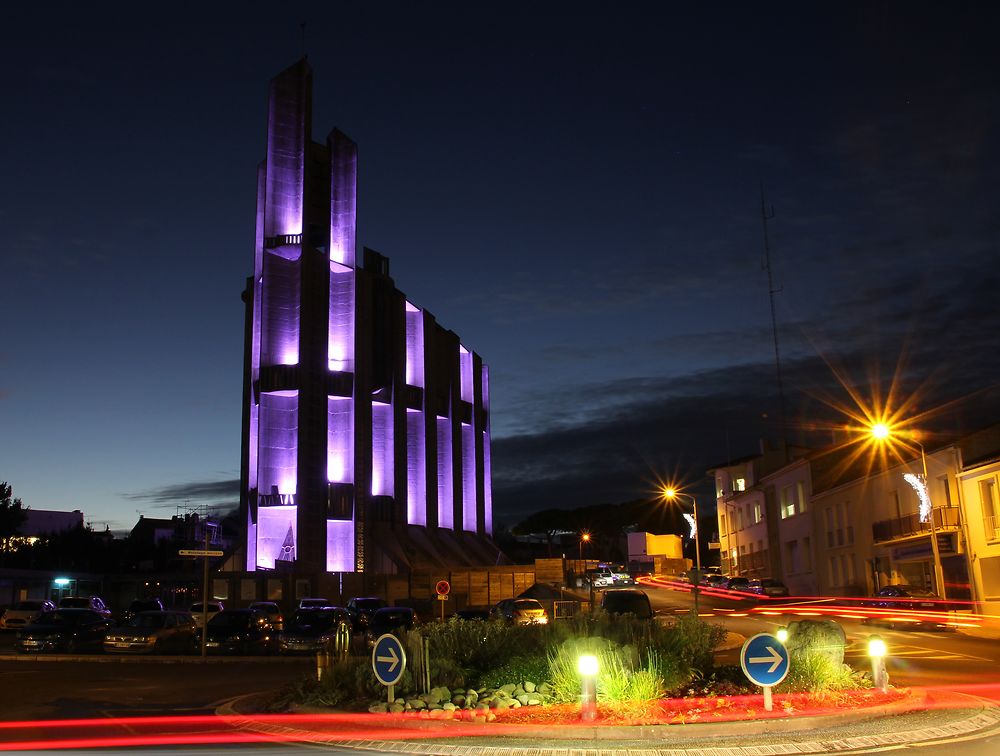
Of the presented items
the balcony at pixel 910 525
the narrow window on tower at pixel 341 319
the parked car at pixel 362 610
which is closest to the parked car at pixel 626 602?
the parked car at pixel 362 610

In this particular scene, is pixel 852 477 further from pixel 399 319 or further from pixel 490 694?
pixel 490 694

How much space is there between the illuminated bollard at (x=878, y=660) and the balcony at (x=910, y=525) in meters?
29.8

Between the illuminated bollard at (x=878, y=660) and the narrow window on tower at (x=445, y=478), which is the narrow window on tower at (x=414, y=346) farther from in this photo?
the illuminated bollard at (x=878, y=660)

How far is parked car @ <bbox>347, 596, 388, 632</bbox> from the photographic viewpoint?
105 ft

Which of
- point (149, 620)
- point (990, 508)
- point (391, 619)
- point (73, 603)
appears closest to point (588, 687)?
point (391, 619)

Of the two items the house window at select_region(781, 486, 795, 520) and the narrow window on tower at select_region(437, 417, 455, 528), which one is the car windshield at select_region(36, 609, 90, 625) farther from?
the narrow window on tower at select_region(437, 417, 455, 528)

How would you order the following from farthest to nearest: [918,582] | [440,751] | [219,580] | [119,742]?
[219,580] < [918,582] < [119,742] < [440,751]

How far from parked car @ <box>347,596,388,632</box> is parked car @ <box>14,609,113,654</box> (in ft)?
26.7

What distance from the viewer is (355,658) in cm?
1562

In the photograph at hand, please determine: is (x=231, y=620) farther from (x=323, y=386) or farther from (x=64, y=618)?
(x=323, y=386)

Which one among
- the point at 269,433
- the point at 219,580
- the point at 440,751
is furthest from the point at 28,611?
the point at 440,751

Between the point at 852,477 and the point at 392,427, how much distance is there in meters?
32.4

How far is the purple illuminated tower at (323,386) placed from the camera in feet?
198

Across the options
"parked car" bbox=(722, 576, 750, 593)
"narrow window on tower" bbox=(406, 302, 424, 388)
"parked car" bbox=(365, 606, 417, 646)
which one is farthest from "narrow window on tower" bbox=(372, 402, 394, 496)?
"parked car" bbox=(365, 606, 417, 646)
